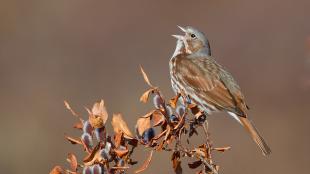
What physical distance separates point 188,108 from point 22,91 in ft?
30.4

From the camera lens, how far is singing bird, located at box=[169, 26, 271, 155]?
5.92 meters

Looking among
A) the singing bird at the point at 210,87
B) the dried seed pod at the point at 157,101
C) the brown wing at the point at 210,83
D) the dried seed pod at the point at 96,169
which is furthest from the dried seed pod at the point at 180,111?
the brown wing at the point at 210,83

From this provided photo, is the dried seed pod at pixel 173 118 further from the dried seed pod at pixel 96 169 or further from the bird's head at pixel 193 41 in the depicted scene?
the bird's head at pixel 193 41

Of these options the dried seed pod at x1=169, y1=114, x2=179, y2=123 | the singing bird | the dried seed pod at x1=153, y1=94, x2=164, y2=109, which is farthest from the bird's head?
the dried seed pod at x1=153, y1=94, x2=164, y2=109

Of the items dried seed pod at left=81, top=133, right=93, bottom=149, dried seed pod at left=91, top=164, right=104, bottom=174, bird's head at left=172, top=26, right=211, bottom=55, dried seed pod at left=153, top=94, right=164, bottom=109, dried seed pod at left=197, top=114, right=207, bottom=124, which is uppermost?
bird's head at left=172, top=26, right=211, bottom=55

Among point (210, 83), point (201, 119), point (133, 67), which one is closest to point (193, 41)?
point (210, 83)

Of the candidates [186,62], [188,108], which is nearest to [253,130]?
[186,62]

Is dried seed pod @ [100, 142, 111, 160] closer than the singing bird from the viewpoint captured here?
Yes

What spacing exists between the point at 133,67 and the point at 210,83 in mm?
8535

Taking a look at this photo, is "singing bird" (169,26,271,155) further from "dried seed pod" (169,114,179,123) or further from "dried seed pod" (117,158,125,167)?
"dried seed pod" (117,158,125,167)

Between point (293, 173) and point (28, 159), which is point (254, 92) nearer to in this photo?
point (293, 173)

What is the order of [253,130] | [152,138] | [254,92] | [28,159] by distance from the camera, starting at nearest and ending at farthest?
1. [152,138]
2. [253,130]
3. [28,159]
4. [254,92]

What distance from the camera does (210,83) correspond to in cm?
610

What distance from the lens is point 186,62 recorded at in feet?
20.6
